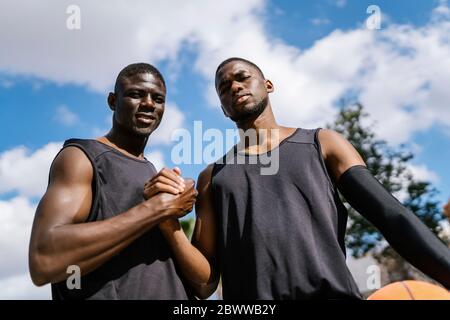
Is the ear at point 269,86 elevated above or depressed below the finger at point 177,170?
above

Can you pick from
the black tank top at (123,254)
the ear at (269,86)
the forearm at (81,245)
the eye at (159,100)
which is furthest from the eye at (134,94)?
the ear at (269,86)

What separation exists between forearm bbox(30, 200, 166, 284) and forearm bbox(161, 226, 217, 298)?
0.34 meters

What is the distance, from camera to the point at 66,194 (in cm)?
331

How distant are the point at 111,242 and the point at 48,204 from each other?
49cm

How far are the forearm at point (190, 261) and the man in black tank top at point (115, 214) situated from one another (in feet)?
0.20

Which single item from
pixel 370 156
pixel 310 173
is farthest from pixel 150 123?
pixel 370 156

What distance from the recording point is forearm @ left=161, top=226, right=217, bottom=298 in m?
3.54

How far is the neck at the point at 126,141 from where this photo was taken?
3.85 m

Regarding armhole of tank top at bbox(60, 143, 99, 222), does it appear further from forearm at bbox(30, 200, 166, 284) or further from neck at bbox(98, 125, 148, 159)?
neck at bbox(98, 125, 148, 159)

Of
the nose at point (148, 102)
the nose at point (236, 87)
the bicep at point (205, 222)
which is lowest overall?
the bicep at point (205, 222)

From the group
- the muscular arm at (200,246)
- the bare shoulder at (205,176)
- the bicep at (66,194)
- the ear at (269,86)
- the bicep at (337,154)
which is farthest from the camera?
the ear at (269,86)

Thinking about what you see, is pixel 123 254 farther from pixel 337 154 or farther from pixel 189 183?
pixel 337 154

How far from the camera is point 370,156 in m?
27.3

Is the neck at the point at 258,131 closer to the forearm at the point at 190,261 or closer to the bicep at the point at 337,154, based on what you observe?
the bicep at the point at 337,154
